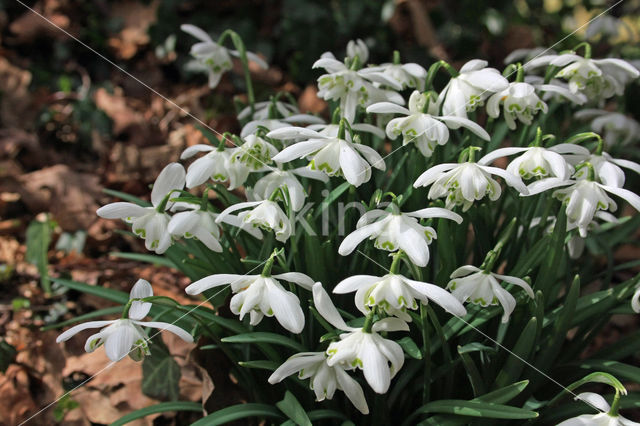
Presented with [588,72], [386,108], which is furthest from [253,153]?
[588,72]

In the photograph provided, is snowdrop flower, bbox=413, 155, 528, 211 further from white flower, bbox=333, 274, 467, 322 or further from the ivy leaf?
the ivy leaf

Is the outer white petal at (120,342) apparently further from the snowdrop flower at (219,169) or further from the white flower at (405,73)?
the white flower at (405,73)

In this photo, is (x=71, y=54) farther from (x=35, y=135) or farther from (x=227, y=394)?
(x=227, y=394)

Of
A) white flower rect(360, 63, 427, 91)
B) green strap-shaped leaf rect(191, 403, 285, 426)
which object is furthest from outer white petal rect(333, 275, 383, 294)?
white flower rect(360, 63, 427, 91)

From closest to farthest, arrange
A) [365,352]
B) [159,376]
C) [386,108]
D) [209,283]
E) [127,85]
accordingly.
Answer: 1. [365,352]
2. [209,283]
3. [386,108]
4. [159,376]
5. [127,85]

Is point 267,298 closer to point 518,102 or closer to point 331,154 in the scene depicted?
point 331,154
